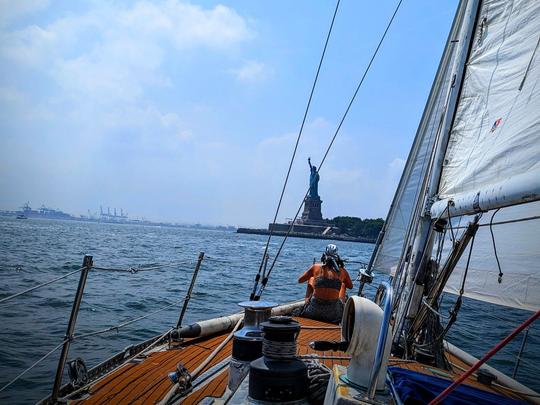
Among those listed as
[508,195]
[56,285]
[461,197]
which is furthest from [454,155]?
[56,285]

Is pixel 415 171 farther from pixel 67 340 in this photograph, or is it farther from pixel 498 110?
pixel 67 340

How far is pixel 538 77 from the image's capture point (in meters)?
3.17

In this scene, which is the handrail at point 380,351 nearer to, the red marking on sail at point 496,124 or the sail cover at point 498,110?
the sail cover at point 498,110

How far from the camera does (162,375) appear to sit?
12.7 ft

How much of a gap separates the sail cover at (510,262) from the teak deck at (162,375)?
1.08 m

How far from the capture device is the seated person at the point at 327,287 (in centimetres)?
648

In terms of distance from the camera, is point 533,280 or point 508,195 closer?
point 508,195

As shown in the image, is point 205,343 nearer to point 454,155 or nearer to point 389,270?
point 389,270

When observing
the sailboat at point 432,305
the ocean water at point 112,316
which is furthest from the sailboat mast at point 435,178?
the ocean water at point 112,316

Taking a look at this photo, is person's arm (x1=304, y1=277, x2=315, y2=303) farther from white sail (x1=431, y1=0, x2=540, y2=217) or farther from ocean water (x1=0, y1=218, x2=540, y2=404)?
white sail (x1=431, y1=0, x2=540, y2=217)

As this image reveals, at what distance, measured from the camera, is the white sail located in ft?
9.67

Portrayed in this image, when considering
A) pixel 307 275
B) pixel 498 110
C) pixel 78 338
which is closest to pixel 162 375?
pixel 78 338

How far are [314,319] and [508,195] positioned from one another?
4.71 metres

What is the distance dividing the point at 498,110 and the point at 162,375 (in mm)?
4062
